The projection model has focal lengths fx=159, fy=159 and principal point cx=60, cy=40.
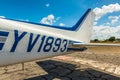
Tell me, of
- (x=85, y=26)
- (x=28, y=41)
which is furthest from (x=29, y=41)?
(x=85, y=26)

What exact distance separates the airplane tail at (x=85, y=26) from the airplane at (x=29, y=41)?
106 centimetres

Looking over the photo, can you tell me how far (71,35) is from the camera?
7566mm

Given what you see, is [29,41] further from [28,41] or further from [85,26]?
[85,26]

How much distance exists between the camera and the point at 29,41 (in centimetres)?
495

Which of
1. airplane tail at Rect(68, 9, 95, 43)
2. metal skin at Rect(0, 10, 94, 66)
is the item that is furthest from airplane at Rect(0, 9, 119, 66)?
airplane tail at Rect(68, 9, 95, 43)

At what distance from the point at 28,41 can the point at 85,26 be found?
15.1 feet

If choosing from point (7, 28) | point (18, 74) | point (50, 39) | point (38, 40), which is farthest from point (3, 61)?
point (18, 74)

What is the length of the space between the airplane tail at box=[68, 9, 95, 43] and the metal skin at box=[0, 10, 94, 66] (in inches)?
53.3

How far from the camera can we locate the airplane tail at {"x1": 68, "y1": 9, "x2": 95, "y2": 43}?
837cm

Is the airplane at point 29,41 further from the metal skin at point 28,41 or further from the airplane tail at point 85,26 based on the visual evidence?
the airplane tail at point 85,26

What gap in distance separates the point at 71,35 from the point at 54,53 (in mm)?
1816

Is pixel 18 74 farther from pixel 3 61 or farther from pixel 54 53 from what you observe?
pixel 3 61

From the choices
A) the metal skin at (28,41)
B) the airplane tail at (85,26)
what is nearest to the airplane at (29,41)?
the metal skin at (28,41)

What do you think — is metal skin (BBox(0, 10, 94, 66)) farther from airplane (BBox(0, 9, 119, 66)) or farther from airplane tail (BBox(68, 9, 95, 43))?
airplane tail (BBox(68, 9, 95, 43))
